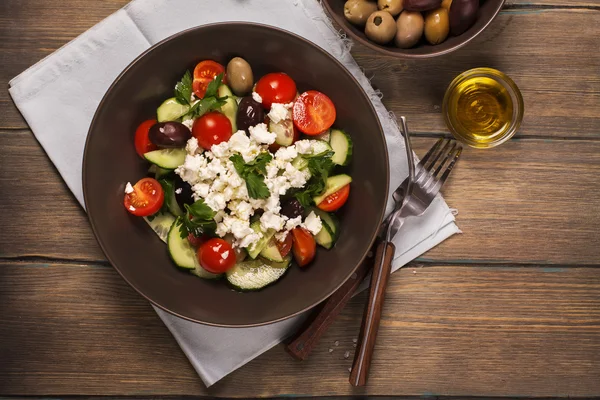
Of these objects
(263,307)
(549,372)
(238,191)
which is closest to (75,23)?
(238,191)

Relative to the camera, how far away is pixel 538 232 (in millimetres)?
1841

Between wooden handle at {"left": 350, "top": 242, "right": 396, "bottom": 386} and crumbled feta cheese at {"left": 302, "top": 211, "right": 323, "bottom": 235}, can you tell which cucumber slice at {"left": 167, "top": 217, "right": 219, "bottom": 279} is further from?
wooden handle at {"left": 350, "top": 242, "right": 396, "bottom": 386}

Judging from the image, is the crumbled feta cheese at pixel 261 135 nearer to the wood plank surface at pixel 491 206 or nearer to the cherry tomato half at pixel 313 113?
the cherry tomato half at pixel 313 113

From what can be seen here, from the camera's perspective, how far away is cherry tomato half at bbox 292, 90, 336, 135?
153 cm

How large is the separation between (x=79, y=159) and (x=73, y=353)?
0.62 meters

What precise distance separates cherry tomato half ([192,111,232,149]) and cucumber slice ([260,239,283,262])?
0.31 meters

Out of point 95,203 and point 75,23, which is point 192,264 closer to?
point 95,203

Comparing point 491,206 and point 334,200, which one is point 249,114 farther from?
point 491,206

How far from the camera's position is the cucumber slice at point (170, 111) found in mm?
1534

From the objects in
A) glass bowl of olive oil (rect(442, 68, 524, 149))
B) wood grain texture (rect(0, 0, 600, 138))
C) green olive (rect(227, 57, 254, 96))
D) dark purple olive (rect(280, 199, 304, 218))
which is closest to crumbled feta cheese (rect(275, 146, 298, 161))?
dark purple olive (rect(280, 199, 304, 218))

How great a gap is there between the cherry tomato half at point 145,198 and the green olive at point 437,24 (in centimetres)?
88

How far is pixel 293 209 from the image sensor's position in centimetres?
149

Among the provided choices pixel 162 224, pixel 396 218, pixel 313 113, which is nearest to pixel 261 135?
pixel 313 113

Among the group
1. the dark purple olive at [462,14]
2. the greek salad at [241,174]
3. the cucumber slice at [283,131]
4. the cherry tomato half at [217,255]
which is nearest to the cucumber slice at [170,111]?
the greek salad at [241,174]
